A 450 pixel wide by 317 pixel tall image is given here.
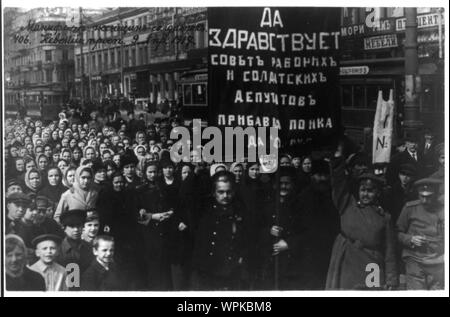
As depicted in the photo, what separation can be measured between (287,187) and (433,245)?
1.37m

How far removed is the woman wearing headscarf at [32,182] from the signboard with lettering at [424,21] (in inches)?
133

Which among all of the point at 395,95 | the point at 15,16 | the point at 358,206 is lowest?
the point at 358,206

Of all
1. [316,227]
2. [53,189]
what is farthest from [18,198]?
[316,227]

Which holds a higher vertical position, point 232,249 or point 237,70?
point 237,70

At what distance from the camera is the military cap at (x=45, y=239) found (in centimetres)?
918

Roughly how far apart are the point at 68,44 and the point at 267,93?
178 cm

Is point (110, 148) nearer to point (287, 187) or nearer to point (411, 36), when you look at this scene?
point (287, 187)

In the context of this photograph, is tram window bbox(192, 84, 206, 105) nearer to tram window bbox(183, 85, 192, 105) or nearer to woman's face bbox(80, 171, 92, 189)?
tram window bbox(183, 85, 192, 105)

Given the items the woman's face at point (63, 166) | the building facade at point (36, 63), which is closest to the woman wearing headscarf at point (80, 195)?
the woman's face at point (63, 166)

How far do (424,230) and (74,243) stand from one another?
120 inches

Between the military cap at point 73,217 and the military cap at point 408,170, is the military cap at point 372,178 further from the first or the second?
the military cap at point 73,217

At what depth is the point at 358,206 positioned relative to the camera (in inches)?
364

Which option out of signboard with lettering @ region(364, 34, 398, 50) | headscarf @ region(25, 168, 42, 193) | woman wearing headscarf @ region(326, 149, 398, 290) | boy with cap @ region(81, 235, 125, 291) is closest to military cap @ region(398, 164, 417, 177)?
woman wearing headscarf @ region(326, 149, 398, 290)
